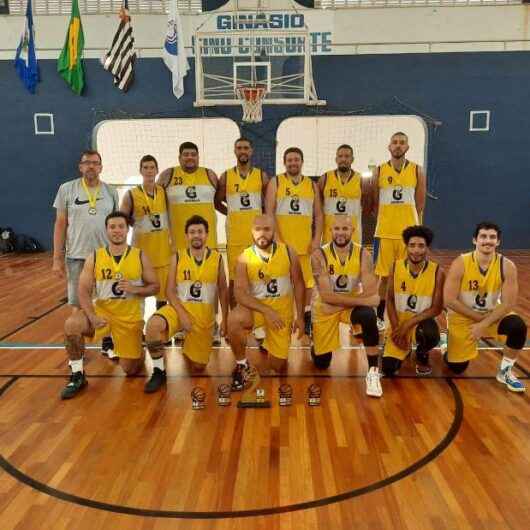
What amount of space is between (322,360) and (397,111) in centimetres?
700

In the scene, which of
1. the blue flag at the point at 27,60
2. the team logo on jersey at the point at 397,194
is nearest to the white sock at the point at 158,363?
the team logo on jersey at the point at 397,194

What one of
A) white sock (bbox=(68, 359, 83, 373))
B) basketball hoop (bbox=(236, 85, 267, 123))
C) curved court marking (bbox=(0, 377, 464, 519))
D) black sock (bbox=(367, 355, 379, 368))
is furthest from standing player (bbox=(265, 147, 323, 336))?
basketball hoop (bbox=(236, 85, 267, 123))

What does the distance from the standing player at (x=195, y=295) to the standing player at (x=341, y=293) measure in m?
0.67

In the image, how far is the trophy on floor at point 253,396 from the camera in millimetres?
2973

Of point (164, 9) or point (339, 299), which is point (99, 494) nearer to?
point (339, 299)

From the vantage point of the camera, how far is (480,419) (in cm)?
280

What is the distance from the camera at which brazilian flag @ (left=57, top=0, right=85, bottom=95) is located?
7898 millimetres

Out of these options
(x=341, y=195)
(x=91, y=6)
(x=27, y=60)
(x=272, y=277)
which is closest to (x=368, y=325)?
(x=272, y=277)

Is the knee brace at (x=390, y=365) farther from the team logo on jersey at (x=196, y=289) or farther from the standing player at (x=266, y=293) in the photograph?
the team logo on jersey at (x=196, y=289)

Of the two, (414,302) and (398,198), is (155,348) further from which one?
(398,198)

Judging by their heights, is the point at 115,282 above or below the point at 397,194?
below

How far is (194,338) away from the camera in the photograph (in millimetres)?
3375

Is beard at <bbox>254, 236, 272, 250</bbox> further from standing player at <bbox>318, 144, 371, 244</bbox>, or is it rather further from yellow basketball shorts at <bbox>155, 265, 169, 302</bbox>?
standing player at <bbox>318, 144, 371, 244</bbox>

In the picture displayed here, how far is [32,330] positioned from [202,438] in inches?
107
